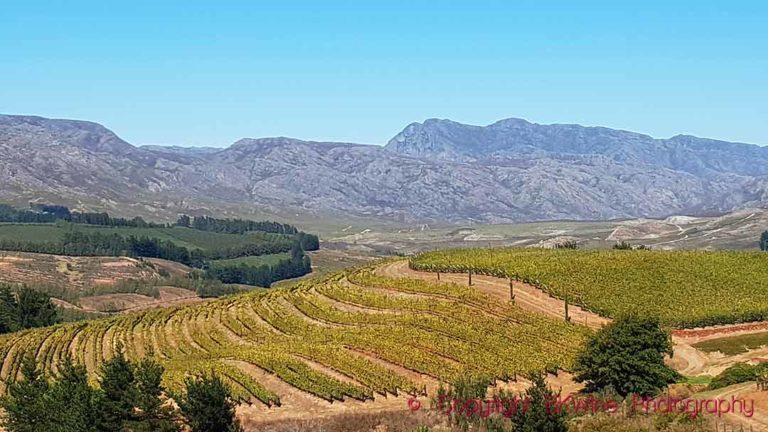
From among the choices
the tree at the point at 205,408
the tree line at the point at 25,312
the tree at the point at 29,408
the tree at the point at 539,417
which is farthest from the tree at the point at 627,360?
the tree line at the point at 25,312

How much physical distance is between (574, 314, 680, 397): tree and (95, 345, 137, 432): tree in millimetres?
31855

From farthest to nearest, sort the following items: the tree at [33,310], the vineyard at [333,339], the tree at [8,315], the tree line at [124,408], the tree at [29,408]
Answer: the tree at [33,310] → the tree at [8,315] → the vineyard at [333,339] → the tree at [29,408] → the tree line at [124,408]

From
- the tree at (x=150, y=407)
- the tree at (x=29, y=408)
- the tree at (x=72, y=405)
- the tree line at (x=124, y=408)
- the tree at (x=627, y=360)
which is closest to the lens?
the tree at (x=72, y=405)

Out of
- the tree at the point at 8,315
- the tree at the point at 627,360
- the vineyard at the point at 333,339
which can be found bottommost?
the tree at the point at 8,315

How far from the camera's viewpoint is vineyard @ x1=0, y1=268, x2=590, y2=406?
65.9 metres

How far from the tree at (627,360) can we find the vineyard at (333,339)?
8.51 m

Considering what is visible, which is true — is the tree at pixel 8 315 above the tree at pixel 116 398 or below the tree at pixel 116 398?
below

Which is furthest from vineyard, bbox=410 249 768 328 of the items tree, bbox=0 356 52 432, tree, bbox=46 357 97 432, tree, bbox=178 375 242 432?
tree, bbox=0 356 52 432

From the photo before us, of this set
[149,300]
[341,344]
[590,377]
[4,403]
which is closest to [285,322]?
[341,344]

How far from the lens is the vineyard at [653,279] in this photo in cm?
8569

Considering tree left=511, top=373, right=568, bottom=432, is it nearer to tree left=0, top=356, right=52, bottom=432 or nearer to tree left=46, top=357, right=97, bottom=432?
tree left=46, top=357, right=97, bottom=432

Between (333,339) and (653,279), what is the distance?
42.9 m

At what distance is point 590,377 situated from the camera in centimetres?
5712

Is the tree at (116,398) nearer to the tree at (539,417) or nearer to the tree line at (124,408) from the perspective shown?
the tree line at (124,408)
